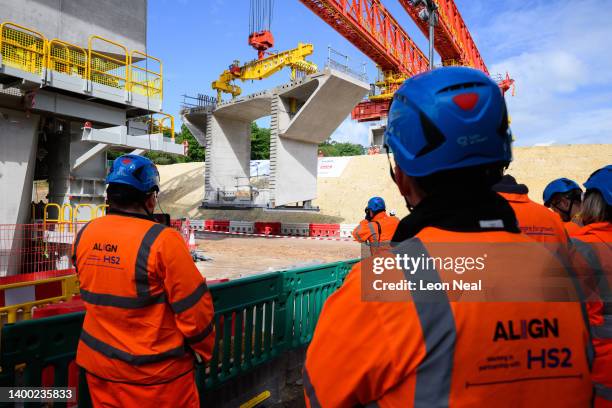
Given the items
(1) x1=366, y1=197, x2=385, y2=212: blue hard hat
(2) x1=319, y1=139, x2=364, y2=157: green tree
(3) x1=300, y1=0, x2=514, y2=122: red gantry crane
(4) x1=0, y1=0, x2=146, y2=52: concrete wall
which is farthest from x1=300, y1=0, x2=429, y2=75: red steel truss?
(2) x1=319, y1=139, x2=364, y2=157: green tree

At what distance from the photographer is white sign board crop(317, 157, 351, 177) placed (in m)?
35.7

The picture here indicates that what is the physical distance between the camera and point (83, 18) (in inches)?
472

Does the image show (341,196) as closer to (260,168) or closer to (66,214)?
(260,168)

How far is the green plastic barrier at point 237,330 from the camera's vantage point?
2203 mm

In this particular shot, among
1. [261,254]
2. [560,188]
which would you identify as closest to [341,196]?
[261,254]

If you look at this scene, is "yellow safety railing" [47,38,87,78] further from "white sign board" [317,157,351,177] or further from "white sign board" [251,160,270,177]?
"white sign board" [317,157,351,177]

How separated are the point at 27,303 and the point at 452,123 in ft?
18.4

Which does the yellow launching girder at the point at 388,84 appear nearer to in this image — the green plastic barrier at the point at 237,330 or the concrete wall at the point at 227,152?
the concrete wall at the point at 227,152

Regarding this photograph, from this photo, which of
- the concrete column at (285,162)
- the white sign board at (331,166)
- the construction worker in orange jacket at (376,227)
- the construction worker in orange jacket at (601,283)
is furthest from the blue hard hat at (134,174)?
the white sign board at (331,166)

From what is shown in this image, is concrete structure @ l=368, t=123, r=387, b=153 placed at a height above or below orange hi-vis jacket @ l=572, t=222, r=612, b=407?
above

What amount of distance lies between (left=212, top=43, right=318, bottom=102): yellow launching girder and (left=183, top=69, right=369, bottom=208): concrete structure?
2449 millimetres

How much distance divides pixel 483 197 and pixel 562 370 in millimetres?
488

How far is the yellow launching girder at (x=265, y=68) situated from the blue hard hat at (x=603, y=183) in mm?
21736

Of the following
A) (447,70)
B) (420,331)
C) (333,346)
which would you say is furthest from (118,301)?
(447,70)
